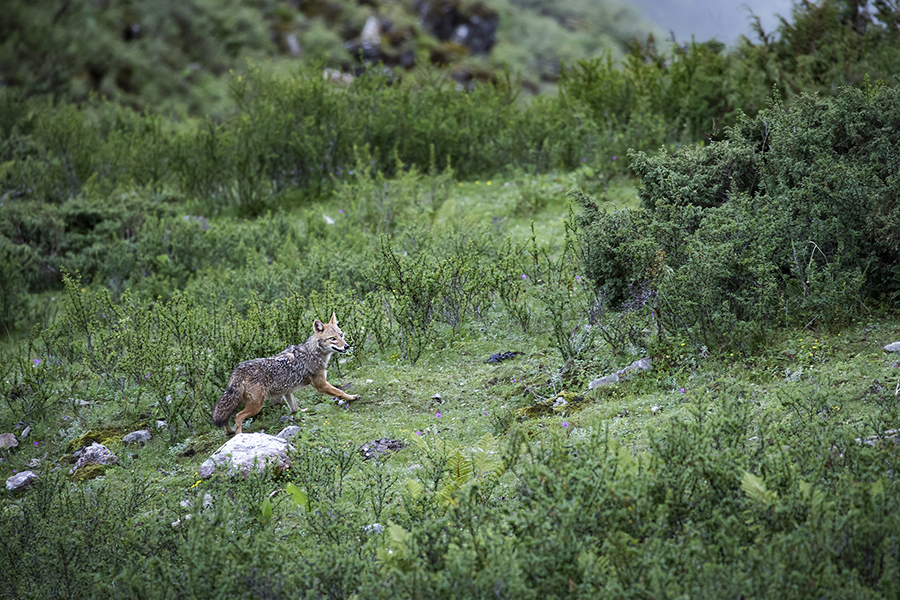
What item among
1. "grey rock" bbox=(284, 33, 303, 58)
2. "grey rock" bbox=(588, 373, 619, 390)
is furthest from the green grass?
"grey rock" bbox=(284, 33, 303, 58)

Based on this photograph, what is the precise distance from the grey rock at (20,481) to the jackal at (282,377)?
142 cm

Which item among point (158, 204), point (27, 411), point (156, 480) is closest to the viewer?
point (156, 480)

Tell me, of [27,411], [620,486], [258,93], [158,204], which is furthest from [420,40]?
[620,486]

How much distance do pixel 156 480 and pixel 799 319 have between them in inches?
196

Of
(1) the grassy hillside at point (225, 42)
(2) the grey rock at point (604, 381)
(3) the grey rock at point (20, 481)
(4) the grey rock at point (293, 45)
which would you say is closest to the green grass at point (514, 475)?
(2) the grey rock at point (604, 381)

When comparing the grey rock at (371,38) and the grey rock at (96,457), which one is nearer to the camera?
the grey rock at (96,457)

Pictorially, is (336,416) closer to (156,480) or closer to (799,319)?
(156,480)

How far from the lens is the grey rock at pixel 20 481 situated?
5176 millimetres

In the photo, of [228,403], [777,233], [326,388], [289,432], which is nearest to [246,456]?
[289,432]

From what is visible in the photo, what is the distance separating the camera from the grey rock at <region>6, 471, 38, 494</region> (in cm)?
518

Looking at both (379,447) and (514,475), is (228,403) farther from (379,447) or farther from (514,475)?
(514,475)

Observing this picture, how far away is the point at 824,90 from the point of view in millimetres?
10484

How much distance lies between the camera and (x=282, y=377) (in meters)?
5.58

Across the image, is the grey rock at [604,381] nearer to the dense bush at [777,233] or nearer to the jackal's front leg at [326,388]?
the dense bush at [777,233]
